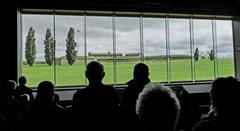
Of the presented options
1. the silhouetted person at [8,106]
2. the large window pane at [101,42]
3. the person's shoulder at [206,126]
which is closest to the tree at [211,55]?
the large window pane at [101,42]

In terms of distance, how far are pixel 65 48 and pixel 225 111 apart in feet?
30.0

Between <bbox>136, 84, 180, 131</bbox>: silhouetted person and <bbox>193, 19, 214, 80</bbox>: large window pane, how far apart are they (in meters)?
10.7

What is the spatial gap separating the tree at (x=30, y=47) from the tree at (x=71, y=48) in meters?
1.22

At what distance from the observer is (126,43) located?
10852 millimetres

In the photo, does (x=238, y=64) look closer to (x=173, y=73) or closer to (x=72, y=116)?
(x=173, y=73)

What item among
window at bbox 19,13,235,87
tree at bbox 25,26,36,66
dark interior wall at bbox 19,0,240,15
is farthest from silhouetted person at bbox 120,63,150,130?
tree at bbox 25,26,36,66

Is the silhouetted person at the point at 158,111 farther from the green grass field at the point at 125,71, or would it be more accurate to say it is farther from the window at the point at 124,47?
the green grass field at the point at 125,71

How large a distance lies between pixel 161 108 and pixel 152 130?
11 cm

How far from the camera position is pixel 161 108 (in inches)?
48.8

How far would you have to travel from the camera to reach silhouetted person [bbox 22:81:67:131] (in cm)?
227

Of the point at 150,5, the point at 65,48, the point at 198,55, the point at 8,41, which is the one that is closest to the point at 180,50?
the point at 198,55

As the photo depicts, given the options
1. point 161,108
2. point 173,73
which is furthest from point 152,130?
point 173,73

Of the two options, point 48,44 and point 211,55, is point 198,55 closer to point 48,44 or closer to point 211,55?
point 211,55

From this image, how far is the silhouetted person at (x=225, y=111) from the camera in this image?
4.87ft
